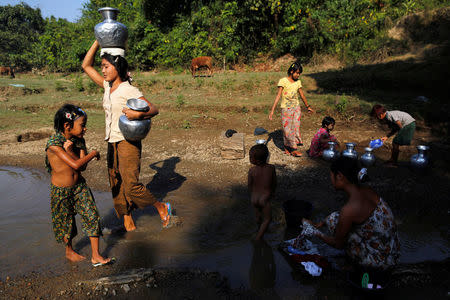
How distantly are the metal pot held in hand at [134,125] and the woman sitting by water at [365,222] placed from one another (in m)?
1.76

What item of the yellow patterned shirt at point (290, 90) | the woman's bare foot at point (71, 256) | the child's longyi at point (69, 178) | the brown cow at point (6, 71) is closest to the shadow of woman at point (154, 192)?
the woman's bare foot at point (71, 256)

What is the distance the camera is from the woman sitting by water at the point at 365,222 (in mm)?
2170

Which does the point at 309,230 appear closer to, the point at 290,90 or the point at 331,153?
the point at 331,153

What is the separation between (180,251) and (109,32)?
2.31 metres

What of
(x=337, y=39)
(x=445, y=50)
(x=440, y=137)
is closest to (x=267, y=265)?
(x=440, y=137)

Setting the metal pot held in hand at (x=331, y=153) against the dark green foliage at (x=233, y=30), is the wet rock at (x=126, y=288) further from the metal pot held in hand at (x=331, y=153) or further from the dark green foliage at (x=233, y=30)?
the dark green foliage at (x=233, y=30)

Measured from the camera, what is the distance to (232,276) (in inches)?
105

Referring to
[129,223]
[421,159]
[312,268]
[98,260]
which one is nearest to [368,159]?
[421,159]

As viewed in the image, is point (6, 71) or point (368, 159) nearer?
point (368, 159)

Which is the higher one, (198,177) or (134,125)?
(134,125)

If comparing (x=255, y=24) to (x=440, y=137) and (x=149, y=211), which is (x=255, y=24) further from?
(x=149, y=211)

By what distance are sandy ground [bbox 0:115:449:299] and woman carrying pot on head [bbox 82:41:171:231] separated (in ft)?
1.96

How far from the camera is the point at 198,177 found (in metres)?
4.88

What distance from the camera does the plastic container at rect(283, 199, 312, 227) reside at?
325cm
